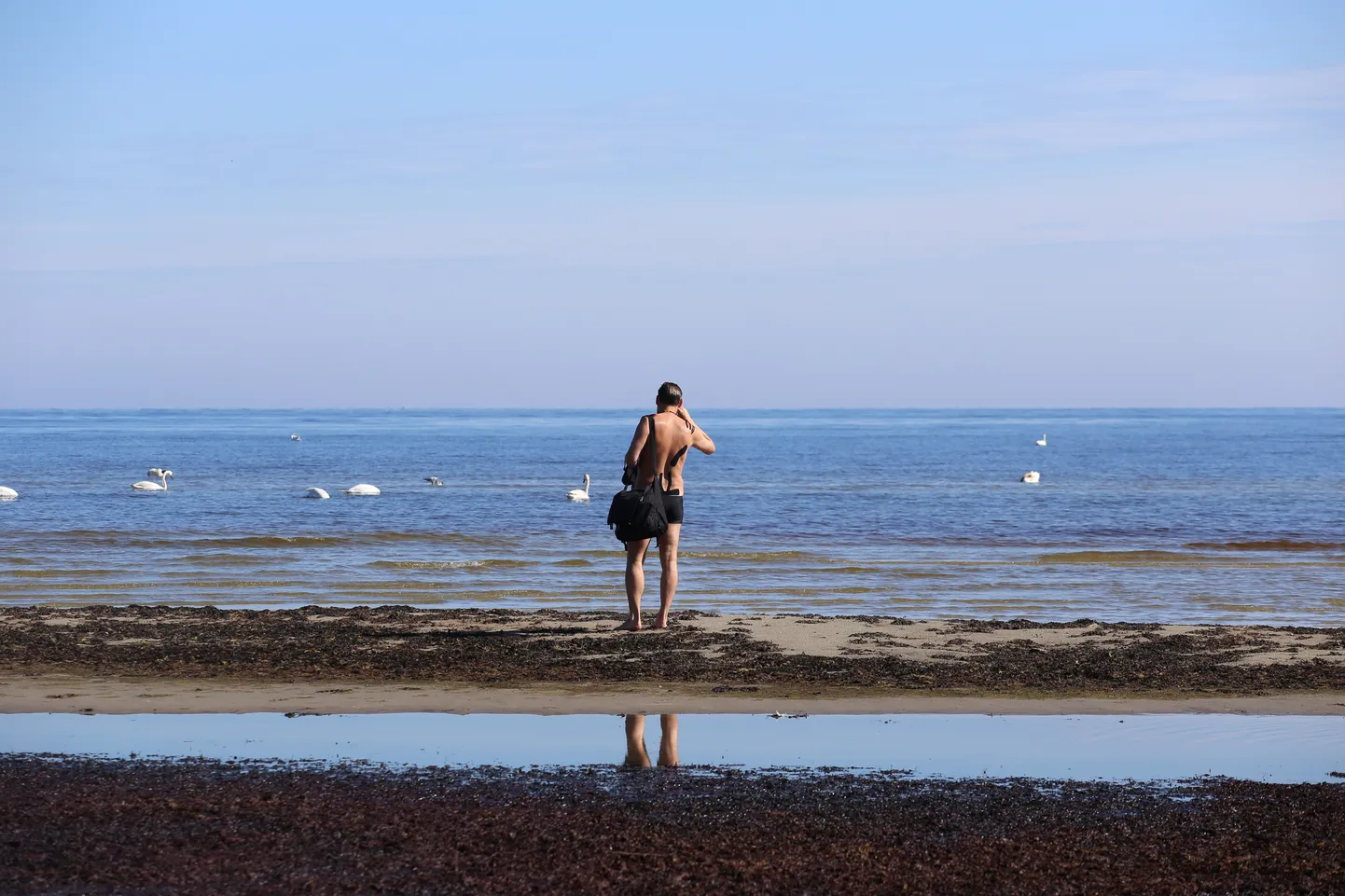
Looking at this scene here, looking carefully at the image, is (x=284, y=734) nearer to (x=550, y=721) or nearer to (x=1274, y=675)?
(x=550, y=721)

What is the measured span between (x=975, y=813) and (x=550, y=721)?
285cm

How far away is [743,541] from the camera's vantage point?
27.5m

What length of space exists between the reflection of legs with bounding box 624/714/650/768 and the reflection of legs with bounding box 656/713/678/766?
0.02m

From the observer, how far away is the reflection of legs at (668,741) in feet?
22.4

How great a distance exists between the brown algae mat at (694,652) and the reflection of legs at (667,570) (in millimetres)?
175

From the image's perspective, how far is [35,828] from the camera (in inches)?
210

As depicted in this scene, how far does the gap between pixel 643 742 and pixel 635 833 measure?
185 centimetres

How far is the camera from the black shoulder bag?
10391 millimetres

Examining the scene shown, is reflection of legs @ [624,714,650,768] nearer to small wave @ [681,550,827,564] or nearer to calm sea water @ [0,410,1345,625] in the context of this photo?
calm sea water @ [0,410,1345,625]

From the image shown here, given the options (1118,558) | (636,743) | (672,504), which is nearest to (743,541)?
(1118,558)

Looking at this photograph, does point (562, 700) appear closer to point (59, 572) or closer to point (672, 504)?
point (672, 504)

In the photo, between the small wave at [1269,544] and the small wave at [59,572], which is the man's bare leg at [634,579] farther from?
the small wave at [1269,544]

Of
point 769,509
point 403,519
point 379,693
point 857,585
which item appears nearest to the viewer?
point 379,693

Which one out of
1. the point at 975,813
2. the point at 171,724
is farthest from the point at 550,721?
the point at 975,813
